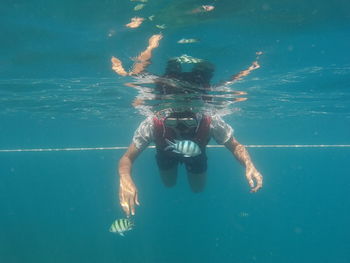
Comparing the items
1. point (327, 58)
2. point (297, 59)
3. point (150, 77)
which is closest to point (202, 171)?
point (150, 77)

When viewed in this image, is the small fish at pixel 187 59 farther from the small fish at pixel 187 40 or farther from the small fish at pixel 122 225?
the small fish at pixel 122 225

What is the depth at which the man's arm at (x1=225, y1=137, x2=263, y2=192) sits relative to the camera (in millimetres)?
7041

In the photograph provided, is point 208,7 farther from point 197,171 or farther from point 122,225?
point 122,225

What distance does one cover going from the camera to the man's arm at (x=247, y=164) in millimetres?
7041

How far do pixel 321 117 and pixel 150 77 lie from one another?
73.6 feet

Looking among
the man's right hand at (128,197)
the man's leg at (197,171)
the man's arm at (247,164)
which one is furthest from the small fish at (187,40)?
the man's right hand at (128,197)

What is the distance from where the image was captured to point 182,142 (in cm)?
641

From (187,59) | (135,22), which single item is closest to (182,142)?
(135,22)

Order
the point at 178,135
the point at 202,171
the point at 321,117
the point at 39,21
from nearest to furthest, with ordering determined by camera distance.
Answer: the point at 39,21 < the point at 178,135 < the point at 202,171 < the point at 321,117

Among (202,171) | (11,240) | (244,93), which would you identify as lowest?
(11,240)

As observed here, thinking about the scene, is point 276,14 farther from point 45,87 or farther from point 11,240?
point 11,240

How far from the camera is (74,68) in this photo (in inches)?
501

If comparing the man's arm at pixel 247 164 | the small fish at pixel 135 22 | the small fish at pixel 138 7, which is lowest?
the man's arm at pixel 247 164

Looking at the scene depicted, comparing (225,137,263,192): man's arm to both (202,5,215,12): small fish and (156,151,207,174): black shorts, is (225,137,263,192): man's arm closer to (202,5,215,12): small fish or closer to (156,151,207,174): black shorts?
(156,151,207,174): black shorts
